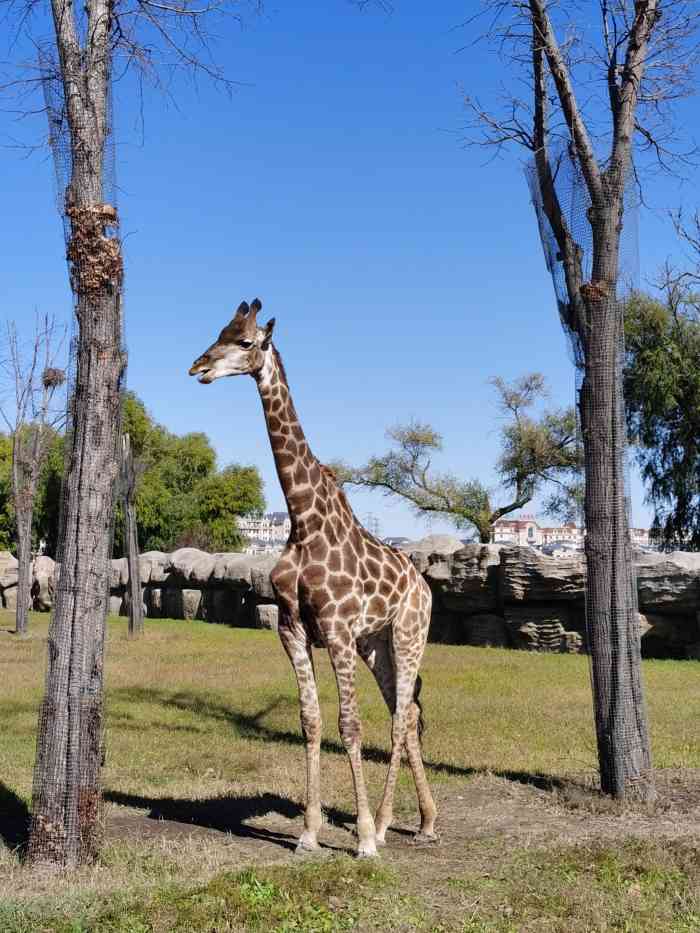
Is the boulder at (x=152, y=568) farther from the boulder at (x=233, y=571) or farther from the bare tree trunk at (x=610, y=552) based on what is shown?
the bare tree trunk at (x=610, y=552)

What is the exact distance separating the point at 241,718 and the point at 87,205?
24.8ft

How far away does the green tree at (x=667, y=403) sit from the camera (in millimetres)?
28000

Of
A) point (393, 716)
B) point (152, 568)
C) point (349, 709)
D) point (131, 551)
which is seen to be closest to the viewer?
point (349, 709)

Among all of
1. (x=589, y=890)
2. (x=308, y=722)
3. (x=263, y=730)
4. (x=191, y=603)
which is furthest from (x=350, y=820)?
(x=191, y=603)

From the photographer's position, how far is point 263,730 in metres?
11.5

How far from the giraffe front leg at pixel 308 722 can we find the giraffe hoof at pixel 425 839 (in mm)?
729

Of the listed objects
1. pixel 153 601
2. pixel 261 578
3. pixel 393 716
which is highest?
pixel 261 578

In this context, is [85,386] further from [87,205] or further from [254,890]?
[254,890]

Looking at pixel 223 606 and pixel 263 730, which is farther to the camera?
pixel 223 606

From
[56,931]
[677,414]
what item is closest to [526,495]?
[677,414]

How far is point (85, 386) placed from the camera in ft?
20.7

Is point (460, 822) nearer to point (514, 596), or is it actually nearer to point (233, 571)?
point (514, 596)

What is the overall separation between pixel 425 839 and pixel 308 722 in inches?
47.7

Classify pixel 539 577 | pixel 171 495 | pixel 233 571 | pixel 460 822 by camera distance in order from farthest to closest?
pixel 171 495
pixel 233 571
pixel 539 577
pixel 460 822
